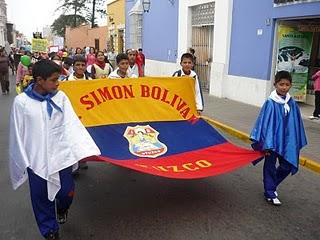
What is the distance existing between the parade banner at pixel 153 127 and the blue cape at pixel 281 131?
0.30 meters

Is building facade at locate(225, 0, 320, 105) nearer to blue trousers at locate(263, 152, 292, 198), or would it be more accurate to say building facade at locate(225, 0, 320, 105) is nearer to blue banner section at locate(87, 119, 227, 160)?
blue banner section at locate(87, 119, 227, 160)

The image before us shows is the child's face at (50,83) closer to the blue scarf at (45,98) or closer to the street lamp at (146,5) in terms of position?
the blue scarf at (45,98)

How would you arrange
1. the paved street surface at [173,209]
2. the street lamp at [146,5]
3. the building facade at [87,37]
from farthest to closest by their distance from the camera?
the building facade at [87,37] < the street lamp at [146,5] < the paved street surface at [173,209]

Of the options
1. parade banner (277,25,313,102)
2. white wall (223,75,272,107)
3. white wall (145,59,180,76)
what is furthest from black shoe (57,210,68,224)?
white wall (145,59,180,76)

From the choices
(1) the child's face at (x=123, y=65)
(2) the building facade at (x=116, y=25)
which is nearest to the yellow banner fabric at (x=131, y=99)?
(1) the child's face at (x=123, y=65)

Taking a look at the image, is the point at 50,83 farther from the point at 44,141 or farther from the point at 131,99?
the point at 131,99

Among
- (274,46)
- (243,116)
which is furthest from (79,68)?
(274,46)

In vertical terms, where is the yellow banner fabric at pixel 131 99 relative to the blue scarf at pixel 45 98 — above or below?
below

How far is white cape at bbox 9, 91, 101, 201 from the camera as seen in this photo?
3445mm

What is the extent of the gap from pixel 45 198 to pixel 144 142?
67.0 inches

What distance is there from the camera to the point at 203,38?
16.1m

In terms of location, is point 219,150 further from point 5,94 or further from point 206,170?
point 5,94

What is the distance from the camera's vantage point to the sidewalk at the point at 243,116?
290 inches

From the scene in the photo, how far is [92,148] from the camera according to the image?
3660 mm
